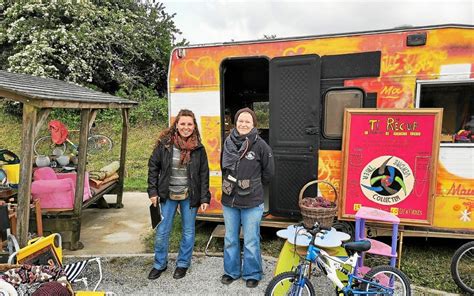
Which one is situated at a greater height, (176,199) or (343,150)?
(343,150)

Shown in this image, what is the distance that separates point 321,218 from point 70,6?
12.3m

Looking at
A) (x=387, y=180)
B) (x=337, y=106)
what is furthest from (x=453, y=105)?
(x=337, y=106)

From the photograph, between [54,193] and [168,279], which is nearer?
[168,279]

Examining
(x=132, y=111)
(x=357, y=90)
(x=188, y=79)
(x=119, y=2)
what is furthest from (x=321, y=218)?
(x=119, y=2)

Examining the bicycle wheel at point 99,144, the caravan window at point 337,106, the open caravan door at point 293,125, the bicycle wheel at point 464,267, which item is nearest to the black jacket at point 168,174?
the open caravan door at point 293,125

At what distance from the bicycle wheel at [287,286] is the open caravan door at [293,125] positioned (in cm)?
163

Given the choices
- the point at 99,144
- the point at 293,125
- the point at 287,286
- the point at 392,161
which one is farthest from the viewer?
the point at 99,144

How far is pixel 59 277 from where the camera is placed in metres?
2.94

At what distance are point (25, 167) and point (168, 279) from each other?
6.30ft

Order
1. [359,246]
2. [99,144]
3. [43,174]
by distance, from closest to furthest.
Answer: [359,246] → [43,174] → [99,144]

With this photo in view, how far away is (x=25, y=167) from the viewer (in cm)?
365

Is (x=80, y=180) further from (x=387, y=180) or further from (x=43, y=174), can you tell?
(x=387, y=180)

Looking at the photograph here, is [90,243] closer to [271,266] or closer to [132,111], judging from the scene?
[271,266]

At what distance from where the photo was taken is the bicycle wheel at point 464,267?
3.46 meters
